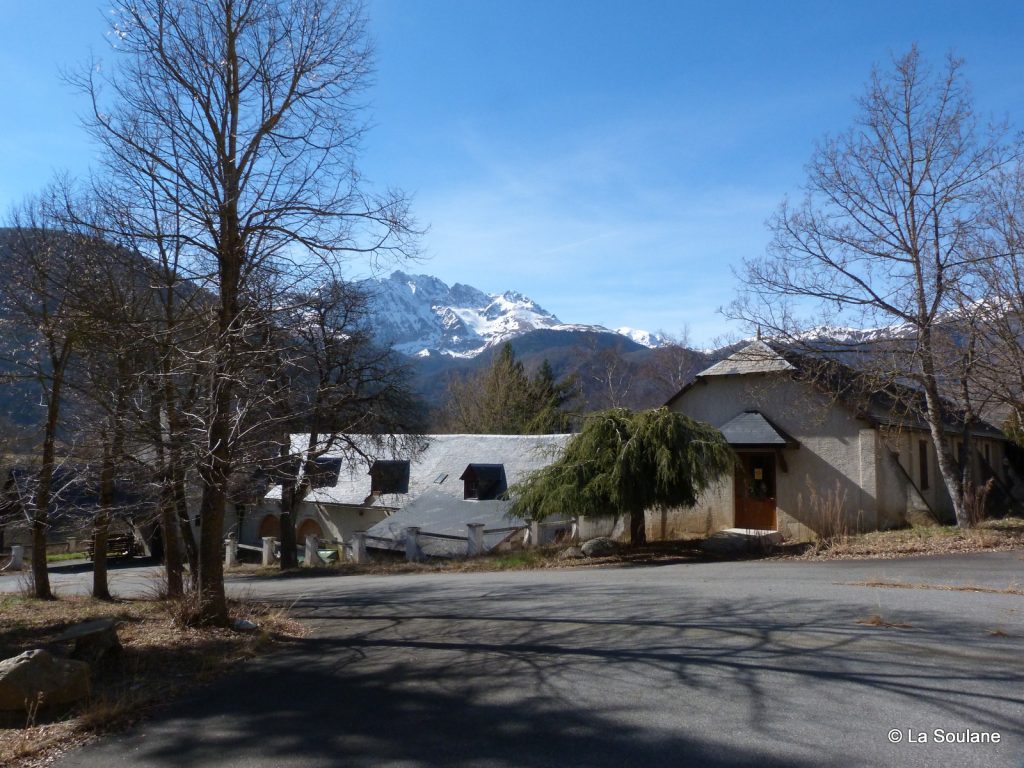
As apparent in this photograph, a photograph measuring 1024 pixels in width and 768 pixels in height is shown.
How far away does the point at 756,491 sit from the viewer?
79.6 ft

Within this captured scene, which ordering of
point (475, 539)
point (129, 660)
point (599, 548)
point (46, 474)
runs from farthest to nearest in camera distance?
1. point (475, 539)
2. point (599, 548)
3. point (46, 474)
4. point (129, 660)

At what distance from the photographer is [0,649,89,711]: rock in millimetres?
6520

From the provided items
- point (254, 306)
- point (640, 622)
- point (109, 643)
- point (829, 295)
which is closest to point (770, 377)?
point (829, 295)

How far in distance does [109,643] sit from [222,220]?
486 cm

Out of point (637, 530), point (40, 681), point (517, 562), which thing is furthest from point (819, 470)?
point (40, 681)

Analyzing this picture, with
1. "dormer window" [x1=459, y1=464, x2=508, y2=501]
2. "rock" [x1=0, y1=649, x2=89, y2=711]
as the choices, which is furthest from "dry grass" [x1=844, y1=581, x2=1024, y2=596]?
"dormer window" [x1=459, y1=464, x2=508, y2=501]

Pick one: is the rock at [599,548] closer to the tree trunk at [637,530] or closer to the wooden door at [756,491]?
the tree trunk at [637,530]

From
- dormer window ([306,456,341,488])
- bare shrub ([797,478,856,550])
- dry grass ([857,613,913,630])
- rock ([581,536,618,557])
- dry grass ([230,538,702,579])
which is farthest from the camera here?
rock ([581,536,618,557])

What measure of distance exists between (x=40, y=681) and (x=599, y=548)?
16.5m

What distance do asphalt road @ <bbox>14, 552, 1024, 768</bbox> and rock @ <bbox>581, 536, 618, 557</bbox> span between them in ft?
34.6

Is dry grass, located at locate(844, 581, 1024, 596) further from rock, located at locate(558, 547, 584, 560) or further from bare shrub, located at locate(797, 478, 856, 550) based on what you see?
rock, located at locate(558, 547, 584, 560)

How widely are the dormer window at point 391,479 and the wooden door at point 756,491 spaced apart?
1535 cm

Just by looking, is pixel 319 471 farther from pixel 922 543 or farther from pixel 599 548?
pixel 922 543

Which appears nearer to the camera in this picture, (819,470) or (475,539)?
(819,470)
